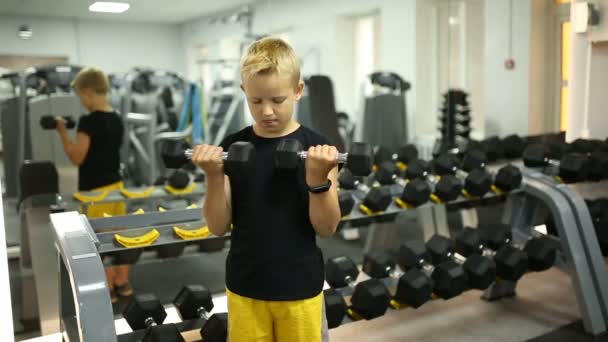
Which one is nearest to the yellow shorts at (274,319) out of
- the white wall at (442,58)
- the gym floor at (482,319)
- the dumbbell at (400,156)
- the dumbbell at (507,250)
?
the gym floor at (482,319)

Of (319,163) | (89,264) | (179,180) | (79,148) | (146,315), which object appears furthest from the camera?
(179,180)

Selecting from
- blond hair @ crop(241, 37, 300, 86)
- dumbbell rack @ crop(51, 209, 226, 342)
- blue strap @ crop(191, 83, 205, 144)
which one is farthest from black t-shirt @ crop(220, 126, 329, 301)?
blue strap @ crop(191, 83, 205, 144)

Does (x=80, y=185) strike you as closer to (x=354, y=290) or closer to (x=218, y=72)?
(x=354, y=290)

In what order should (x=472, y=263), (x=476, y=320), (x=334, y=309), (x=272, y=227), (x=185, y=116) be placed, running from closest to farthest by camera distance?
1. (x=272, y=227)
2. (x=334, y=309)
3. (x=472, y=263)
4. (x=476, y=320)
5. (x=185, y=116)

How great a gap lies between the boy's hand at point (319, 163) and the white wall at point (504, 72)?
3.67 metres

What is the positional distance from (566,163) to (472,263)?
0.75m

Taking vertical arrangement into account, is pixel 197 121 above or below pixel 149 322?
above

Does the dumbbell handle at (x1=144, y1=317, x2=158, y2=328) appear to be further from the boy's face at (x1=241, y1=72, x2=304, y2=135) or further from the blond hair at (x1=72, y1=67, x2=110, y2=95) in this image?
the blond hair at (x1=72, y1=67, x2=110, y2=95)

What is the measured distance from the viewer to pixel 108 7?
225 cm

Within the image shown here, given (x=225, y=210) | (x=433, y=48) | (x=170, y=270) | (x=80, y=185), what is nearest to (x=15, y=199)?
(x=80, y=185)

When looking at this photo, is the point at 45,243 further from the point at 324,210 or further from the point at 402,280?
the point at 324,210

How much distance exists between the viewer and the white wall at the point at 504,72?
4.33 metres

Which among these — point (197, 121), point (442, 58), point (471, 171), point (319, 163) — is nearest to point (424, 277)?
point (471, 171)

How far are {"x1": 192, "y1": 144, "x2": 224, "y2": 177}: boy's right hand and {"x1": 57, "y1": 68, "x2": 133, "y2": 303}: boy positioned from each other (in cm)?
152
